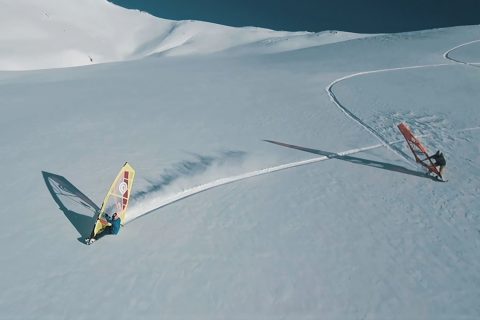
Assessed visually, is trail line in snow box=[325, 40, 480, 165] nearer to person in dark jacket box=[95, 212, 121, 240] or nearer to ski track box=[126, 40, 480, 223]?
ski track box=[126, 40, 480, 223]

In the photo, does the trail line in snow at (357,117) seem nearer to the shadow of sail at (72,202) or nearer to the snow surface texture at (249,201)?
the snow surface texture at (249,201)

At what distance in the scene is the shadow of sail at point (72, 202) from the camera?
12047mm

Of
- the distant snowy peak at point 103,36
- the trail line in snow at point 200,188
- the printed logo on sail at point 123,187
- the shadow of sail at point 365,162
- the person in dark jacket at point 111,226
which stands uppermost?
the distant snowy peak at point 103,36

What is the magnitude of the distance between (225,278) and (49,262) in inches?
180

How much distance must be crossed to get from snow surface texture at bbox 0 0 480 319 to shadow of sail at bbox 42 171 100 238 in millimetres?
72

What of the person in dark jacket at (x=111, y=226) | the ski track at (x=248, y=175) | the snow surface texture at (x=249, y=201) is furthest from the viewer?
the ski track at (x=248, y=175)

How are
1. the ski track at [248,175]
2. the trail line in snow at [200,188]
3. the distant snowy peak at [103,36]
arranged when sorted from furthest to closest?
the distant snowy peak at [103,36] < the ski track at [248,175] < the trail line in snow at [200,188]

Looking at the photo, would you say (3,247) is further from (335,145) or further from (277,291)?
(335,145)

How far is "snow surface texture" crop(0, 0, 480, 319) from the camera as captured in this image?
9.33 m

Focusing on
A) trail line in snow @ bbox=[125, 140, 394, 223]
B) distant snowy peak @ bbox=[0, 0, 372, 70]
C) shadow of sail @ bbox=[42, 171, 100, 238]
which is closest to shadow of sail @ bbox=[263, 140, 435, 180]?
trail line in snow @ bbox=[125, 140, 394, 223]

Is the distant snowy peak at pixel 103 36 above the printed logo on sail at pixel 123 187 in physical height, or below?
above

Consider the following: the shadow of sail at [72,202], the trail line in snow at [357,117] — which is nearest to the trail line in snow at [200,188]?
the trail line in snow at [357,117]

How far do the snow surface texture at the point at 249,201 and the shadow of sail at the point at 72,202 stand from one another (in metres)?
0.07

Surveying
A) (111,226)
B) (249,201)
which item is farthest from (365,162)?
(111,226)
